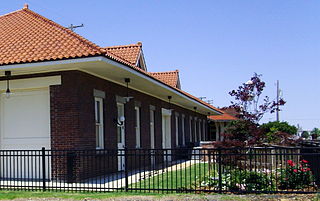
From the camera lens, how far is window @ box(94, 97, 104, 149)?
14.6m

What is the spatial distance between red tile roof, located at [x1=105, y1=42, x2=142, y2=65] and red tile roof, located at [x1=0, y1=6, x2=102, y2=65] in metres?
4.14

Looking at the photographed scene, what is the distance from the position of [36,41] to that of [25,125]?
262 cm

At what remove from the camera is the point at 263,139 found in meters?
13.9

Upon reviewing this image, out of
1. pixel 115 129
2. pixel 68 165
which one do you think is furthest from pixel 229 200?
pixel 115 129

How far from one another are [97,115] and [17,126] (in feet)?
8.35

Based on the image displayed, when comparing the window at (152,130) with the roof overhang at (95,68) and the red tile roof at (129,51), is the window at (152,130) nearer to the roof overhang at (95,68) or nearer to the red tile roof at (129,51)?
the red tile roof at (129,51)

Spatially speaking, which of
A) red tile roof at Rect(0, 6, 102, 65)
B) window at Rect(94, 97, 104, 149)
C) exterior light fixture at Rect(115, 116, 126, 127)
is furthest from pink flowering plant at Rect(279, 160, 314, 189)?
exterior light fixture at Rect(115, 116, 126, 127)

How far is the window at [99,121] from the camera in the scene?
14.6 meters

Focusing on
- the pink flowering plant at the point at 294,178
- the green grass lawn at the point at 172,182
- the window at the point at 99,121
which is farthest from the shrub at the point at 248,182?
the window at the point at 99,121

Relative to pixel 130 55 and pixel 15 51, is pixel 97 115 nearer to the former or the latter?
pixel 15 51

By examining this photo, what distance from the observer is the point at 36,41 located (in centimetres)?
1370

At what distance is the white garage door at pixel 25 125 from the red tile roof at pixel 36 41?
1.32m

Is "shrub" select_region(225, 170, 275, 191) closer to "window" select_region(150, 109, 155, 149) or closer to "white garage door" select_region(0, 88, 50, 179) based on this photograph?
"white garage door" select_region(0, 88, 50, 179)

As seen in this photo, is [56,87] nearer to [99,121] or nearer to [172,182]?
[99,121]
